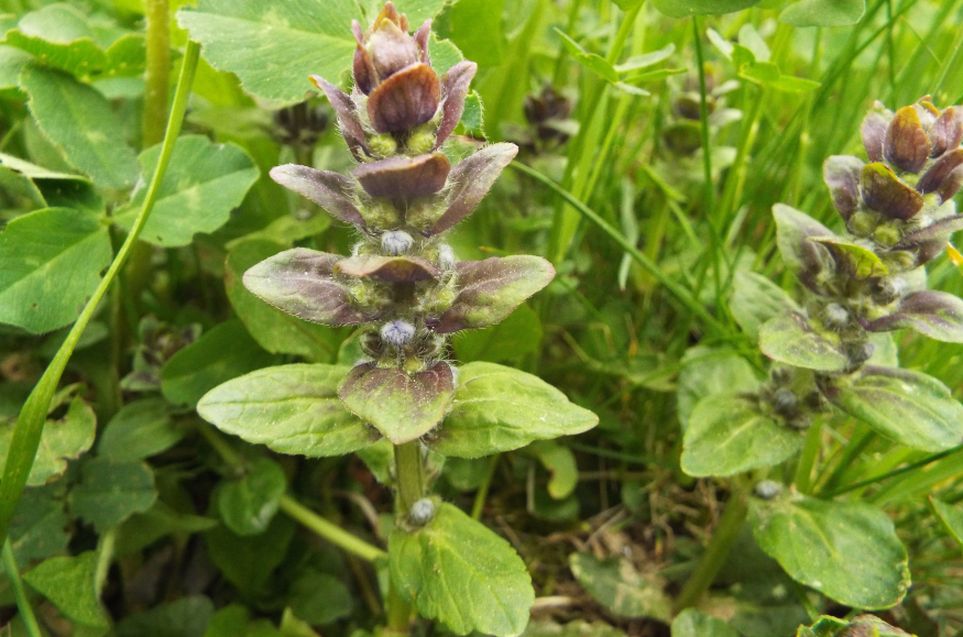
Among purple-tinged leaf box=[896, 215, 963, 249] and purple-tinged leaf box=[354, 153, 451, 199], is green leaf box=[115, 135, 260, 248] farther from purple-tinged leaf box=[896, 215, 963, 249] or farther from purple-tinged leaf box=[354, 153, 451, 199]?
purple-tinged leaf box=[896, 215, 963, 249]

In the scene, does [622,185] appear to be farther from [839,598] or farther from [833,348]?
[839,598]

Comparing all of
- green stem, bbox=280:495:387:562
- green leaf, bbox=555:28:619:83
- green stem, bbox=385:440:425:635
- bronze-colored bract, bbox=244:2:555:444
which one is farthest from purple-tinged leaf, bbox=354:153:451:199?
green stem, bbox=280:495:387:562

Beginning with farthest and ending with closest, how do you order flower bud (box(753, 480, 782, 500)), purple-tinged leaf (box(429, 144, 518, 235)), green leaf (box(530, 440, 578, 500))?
1. green leaf (box(530, 440, 578, 500))
2. flower bud (box(753, 480, 782, 500))
3. purple-tinged leaf (box(429, 144, 518, 235))

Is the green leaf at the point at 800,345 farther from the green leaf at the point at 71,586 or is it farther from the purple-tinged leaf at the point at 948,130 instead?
the green leaf at the point at 71,586

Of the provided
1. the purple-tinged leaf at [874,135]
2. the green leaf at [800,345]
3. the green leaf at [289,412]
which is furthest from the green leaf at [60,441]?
the purple-tinged leaf at [874,135]

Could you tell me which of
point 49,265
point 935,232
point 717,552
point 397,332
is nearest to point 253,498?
point 49,265

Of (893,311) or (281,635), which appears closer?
(893,311)

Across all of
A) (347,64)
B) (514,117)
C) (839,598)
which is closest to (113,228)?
(347,64)
